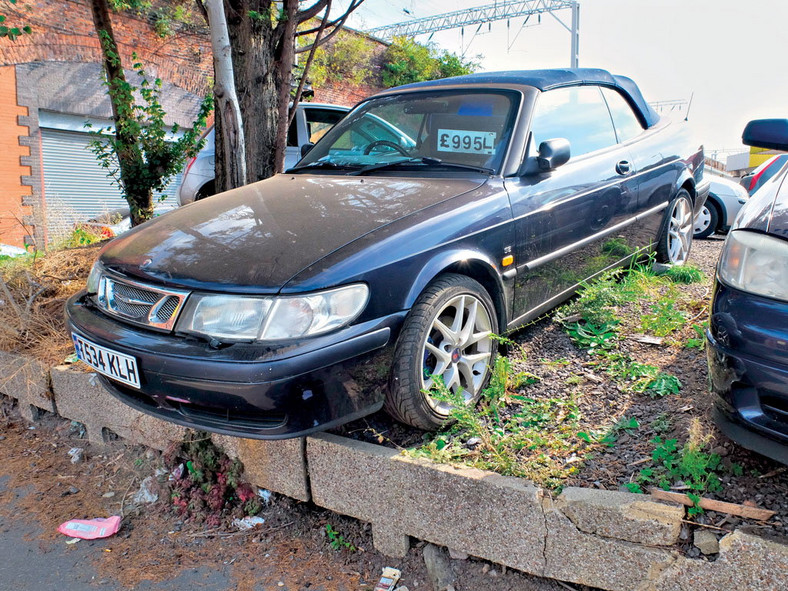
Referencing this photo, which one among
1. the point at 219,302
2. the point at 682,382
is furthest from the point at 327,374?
the point at 682,382

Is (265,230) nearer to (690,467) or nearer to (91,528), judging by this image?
(91,528)

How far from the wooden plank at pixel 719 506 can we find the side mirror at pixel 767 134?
1.70 meters

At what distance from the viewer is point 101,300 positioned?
2.85 meters

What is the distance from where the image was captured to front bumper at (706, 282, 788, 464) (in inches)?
78.1

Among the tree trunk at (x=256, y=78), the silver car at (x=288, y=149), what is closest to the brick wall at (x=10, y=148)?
the silver car at (x=288, y=149)

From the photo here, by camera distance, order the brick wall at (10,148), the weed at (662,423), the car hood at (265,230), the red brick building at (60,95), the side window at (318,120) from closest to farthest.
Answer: the car hood at (265,230) < the weed at (662,423) < the side window at (318,120) < the brick wall at (10,148) < the red brick building at (60,95)

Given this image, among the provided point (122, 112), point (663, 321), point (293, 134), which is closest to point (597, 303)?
point (663, 321)

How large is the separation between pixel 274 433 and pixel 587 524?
45.9 inches

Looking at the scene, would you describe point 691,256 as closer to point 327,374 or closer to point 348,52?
point 327,374

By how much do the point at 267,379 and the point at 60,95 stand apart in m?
11.9

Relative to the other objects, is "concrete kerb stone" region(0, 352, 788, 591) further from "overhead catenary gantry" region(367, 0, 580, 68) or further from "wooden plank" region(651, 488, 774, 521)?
"overhead catenary gantry" region(367, 0, 580, 68)

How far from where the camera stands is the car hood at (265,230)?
242 centimetres

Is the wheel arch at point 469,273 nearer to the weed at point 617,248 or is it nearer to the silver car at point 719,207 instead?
the weed at point 617,248

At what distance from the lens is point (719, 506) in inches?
83.3
